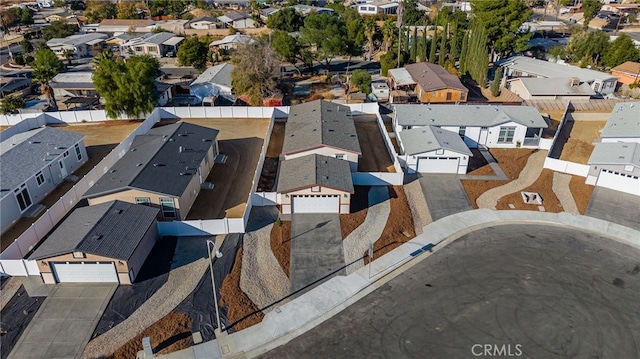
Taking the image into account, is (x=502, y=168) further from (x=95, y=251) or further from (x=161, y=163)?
(x=95, y=251)

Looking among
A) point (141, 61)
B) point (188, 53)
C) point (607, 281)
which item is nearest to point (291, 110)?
point (141, 61)

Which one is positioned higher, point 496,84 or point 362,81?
point 362,81

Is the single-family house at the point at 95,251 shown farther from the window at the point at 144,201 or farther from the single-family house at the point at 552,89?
the single-family house at the point at 552,89

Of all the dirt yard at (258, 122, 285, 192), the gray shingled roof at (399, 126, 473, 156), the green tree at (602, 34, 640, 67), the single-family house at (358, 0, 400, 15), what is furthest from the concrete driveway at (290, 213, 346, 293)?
the single-family house at (358, 0, 400, 15)

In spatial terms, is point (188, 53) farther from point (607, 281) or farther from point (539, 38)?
point (539, 38)

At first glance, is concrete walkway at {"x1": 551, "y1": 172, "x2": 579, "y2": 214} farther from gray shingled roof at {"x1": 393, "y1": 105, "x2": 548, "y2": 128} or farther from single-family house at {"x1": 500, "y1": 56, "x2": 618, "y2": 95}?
single-family house at {"x1": 500, "y1": 56, "x2": 618, "y2": 95}

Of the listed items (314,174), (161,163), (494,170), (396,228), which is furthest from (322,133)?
(494,170)

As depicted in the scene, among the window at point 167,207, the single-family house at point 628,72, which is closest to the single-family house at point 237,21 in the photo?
the single-family house at point 628,72
